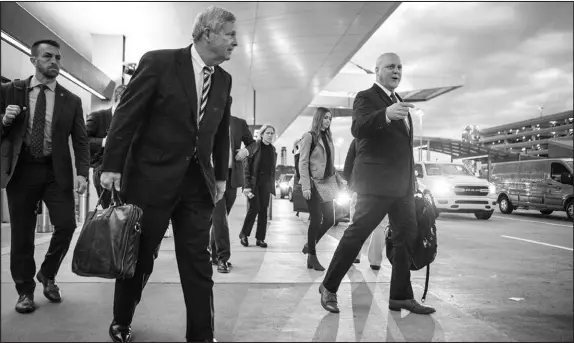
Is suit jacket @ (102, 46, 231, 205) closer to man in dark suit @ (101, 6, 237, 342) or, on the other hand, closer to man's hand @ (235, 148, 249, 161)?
man in dark suit @ (101, 6, 237, 342)

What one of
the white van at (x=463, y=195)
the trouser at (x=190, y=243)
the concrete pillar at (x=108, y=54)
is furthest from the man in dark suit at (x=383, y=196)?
the white van at (x=463, y=195)

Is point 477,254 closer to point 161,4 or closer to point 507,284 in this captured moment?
point 507,284

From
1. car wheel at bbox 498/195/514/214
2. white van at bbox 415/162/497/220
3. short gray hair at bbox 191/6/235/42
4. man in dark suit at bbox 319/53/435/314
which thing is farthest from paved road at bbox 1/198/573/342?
car wheel at bbox 498/195/514/214

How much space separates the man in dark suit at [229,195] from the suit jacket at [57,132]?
174 centimetres

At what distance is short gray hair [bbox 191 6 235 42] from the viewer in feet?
8.75

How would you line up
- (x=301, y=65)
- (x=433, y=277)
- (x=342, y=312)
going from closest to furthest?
(x=342, y=312) → (x=433, y=277) → (x=301, y=65)

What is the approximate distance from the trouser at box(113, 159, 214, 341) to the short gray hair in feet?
2.40

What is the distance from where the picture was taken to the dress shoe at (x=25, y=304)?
342 centimetres

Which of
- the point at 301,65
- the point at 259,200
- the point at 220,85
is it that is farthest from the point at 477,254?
the point at 301,65

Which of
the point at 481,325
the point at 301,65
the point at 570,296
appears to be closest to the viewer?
the point at 481,325

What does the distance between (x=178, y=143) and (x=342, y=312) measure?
6.04 feet

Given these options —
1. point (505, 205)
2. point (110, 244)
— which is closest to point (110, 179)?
point (110, 244)

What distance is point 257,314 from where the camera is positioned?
347 centimetres

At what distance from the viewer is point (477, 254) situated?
7.01 m
